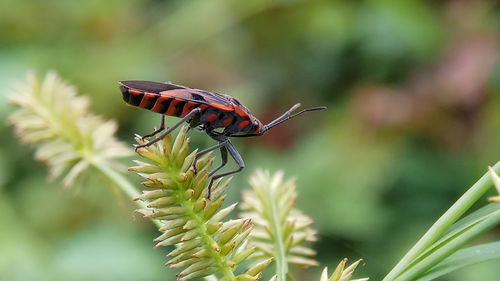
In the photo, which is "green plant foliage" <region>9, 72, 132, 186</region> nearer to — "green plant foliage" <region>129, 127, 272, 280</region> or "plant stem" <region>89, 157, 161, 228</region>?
"plant stem" <region>89, 157, 161, 228</region>

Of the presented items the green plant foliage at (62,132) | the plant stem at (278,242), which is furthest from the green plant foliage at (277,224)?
the green plant foliage at (62,132)

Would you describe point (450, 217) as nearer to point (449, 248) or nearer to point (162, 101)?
point (449, 248)

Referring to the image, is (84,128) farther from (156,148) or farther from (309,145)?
(309,145)

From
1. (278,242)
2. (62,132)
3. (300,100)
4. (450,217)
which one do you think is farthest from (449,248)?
(300,100)

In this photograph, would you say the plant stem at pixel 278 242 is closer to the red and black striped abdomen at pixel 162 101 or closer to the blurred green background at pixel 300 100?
the red and black striped abdomen at pixel 162 101

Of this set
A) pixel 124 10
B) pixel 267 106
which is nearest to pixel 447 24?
pixel 267 106

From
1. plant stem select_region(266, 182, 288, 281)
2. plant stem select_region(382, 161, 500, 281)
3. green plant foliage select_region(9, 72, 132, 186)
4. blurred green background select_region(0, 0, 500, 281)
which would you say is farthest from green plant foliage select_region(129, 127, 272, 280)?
blurred green background select_region(0, 0, 500, 281)
